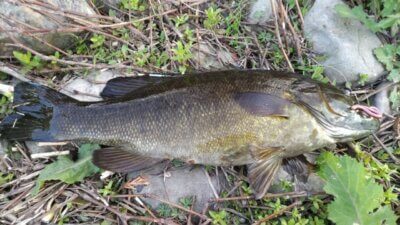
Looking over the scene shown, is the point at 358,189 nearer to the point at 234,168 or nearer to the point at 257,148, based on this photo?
the point at 257,148

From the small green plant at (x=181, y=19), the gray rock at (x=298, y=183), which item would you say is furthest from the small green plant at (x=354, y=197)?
the small green plant at (x=181, y=19)

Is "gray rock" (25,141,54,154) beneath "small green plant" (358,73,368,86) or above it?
beneath

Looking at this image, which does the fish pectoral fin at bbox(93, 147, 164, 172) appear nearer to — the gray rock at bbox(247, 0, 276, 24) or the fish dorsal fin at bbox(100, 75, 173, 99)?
the fish dorsal fin at bbox(100, 75, 173, 99)

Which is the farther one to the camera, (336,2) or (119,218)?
(336,2)

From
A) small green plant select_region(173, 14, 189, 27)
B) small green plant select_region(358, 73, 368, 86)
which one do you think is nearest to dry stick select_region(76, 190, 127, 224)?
small green plant select_region(173, 14, 189, 27)

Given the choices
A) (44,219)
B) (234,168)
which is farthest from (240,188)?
(44,219)

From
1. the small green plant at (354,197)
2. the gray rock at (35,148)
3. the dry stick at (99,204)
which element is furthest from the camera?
the gray rock at (35,148)

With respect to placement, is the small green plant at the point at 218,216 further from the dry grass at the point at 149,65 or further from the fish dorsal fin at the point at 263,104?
the fish dorsal fin at the point at 263,104
